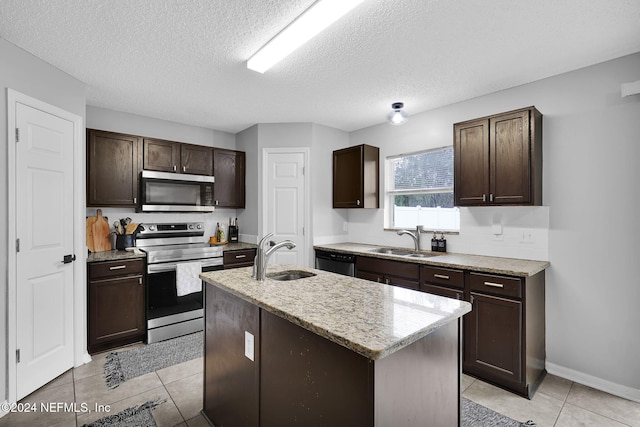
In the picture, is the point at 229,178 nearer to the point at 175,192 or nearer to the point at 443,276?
the point at 175,192

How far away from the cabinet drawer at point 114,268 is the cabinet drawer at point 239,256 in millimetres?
Result: 934

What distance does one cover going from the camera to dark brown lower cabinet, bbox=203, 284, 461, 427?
111 cm

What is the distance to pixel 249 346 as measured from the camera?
1.67 metres

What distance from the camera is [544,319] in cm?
273

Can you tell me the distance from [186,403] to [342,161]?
3.18m

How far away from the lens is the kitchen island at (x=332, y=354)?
1.11 metres

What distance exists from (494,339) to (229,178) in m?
3.62

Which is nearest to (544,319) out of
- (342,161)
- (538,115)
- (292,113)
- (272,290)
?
(538,115)

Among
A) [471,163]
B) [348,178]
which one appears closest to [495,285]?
[471,163]

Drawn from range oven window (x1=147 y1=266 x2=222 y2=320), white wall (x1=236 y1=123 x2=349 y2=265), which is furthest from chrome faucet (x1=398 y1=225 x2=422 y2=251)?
range oven window (x1=147 y1=266 x2=222 y2=320)

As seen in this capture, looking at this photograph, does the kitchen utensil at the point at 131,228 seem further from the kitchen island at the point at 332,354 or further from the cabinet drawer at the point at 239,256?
the kitchen island at the point at 332,354

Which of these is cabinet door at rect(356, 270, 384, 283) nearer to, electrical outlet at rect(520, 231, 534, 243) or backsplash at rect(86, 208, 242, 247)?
electrical outlet at rect(520, 231, 534, 243)

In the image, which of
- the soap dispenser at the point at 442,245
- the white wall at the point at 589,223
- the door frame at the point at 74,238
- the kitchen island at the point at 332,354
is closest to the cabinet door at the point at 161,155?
the door frame at the point at 74,238

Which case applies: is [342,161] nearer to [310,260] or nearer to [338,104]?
[338,104]
